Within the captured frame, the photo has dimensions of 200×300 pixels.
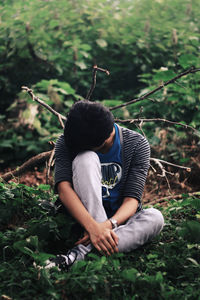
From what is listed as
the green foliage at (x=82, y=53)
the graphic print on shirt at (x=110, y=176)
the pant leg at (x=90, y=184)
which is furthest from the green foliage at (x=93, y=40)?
the pant leg at (x=90, y=184)

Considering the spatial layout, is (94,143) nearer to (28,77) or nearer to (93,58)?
(28,77)

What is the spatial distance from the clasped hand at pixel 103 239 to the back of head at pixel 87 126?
0.53 meters

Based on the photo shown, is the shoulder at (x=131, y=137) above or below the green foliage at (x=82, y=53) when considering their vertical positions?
above

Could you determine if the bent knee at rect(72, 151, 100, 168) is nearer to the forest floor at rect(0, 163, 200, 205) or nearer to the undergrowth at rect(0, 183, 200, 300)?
the undergrowth at rect(0, 183, 200, 300)

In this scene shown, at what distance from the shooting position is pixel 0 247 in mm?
2168

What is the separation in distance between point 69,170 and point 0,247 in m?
0.66

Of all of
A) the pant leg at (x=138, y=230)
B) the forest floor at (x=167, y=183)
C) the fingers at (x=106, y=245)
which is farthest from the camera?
the forest floor at (x=167, y=183)

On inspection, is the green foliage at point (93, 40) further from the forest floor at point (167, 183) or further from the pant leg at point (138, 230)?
the pant leg at point (138, 230)

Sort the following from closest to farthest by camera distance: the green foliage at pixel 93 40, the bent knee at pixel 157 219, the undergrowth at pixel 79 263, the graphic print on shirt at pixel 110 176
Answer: the undergrowth at pixel 79 263, the bent knee at pixel 157 219, the graphic print on shirt at pixel 110 176, the green foliage at pixel 93 40

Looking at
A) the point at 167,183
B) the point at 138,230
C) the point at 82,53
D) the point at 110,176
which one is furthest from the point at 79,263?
the point at 82,53

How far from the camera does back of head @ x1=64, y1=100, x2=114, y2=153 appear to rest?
220 cm

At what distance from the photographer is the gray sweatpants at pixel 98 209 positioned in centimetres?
221

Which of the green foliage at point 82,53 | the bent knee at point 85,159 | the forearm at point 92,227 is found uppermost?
the bent knee at point 85,159

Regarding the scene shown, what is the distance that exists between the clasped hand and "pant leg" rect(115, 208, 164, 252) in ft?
0.23
